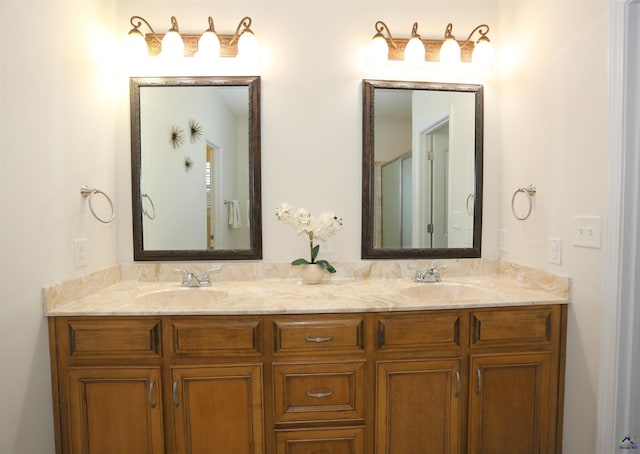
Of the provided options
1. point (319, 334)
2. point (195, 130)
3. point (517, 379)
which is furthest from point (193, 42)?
point (517, 379)

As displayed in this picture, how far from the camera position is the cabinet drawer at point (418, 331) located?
1487mm

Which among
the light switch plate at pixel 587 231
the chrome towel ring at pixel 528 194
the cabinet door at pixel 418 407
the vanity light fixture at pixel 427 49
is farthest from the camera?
the vanity light fixture at pixel 427 49

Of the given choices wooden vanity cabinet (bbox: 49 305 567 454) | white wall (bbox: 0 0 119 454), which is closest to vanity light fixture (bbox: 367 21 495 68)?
wooden vanity cabinet (bbox: 49 305 567 454)

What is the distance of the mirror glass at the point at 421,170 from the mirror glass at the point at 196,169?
0.65 m

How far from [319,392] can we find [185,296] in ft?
2.82

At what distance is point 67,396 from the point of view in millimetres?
1426

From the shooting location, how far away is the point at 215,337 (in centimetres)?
145

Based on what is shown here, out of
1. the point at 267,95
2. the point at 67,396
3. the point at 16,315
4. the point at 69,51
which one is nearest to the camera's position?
the point at 16,315

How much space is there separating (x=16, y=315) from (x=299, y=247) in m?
1.24

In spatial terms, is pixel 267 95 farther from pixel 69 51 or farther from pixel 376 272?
pixel 376 272

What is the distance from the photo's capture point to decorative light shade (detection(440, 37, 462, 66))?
192cm

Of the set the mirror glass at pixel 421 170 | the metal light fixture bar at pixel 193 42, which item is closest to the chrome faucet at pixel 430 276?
Answer: the mirror glass at pixel 421 170

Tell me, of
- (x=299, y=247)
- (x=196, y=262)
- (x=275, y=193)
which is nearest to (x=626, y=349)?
(x=299, y=247)

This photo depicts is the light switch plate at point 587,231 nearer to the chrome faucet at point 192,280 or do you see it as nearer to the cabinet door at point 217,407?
the cabinet door at point 217,407
